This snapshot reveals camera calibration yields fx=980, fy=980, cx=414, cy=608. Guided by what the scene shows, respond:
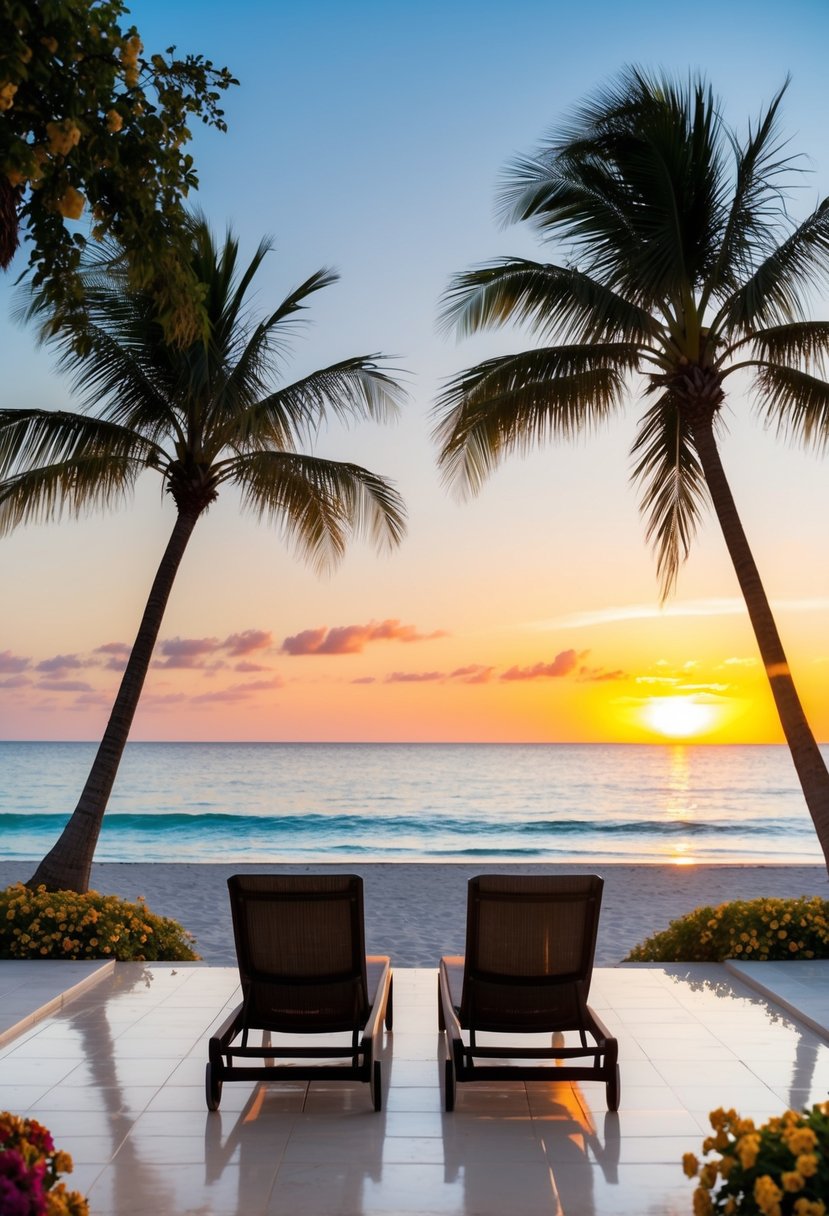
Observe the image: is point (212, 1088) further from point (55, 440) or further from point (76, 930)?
point (55, 440)

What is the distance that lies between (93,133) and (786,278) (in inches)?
257

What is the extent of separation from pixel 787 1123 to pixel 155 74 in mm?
3627

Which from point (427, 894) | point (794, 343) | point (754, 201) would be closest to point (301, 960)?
point (794, 343)

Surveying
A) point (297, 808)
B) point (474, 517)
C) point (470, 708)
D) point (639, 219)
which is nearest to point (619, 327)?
point (639, 219)

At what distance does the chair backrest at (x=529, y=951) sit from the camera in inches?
181

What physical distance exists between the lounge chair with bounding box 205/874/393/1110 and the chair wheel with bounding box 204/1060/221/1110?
0.04 metres

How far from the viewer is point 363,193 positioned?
11.2m

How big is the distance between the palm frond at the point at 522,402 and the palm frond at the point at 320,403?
2.78ft

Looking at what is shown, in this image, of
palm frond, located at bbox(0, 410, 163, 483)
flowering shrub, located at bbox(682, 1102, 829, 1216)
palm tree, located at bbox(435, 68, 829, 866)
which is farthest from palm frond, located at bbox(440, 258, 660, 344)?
flowering shrub, located at bbox(682, 1102, 829, 1216)

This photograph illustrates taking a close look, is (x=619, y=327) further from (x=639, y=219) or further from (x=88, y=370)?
(x=88, y=370)

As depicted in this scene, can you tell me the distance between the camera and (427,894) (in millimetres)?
14461

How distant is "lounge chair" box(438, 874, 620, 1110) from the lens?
459 centimetres

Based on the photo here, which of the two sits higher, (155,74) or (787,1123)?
(155,74)

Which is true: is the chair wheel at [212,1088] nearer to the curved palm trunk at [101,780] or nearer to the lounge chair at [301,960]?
the lounge chair at [301,960]
